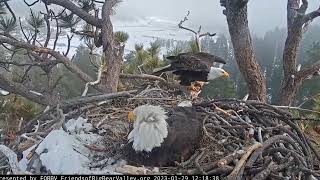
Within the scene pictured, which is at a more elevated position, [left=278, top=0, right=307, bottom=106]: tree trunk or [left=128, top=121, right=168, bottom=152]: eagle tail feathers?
A: [left=278, top=0, right=307, bottom=106]: tree trunk

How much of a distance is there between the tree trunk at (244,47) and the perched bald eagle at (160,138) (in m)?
1.74

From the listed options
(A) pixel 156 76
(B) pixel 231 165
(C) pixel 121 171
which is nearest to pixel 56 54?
(A) pixel 156 76

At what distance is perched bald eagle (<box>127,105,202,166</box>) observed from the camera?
→ 1.98m

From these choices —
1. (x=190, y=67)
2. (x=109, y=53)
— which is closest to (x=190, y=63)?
(x=190, y=67)

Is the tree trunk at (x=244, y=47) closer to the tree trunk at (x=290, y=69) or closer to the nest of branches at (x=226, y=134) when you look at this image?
the tree trunk at (x=290, y=69)

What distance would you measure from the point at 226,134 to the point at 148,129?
1.62 ft

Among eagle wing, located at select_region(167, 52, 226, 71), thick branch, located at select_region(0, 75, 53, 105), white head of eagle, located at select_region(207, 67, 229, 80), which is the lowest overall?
thick branch, located at select_region(0, 75, 53, 105)

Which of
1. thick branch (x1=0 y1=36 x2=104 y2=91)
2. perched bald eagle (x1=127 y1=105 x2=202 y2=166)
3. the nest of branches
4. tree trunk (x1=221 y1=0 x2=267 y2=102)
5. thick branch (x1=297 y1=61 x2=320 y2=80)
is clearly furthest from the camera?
thick branch (x1=297 y1=61 x2=320 y2=80)

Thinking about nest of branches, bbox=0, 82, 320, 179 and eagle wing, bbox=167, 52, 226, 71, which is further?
eagle wing, bbox=167, 52, 226, 71

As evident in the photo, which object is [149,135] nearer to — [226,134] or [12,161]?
[226,134]

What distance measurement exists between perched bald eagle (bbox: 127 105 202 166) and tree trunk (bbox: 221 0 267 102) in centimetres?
174

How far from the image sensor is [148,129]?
206 cm

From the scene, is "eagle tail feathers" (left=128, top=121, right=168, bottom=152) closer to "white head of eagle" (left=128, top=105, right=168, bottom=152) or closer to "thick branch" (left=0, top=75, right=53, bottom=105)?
"white head of eagle" (left=128, top=105, right=168, bottom=152)

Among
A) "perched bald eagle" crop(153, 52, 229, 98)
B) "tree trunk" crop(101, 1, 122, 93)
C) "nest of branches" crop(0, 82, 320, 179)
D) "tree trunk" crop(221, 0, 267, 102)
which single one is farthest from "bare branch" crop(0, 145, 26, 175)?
"tree trunk" crop(221, 0, 267, 102)
